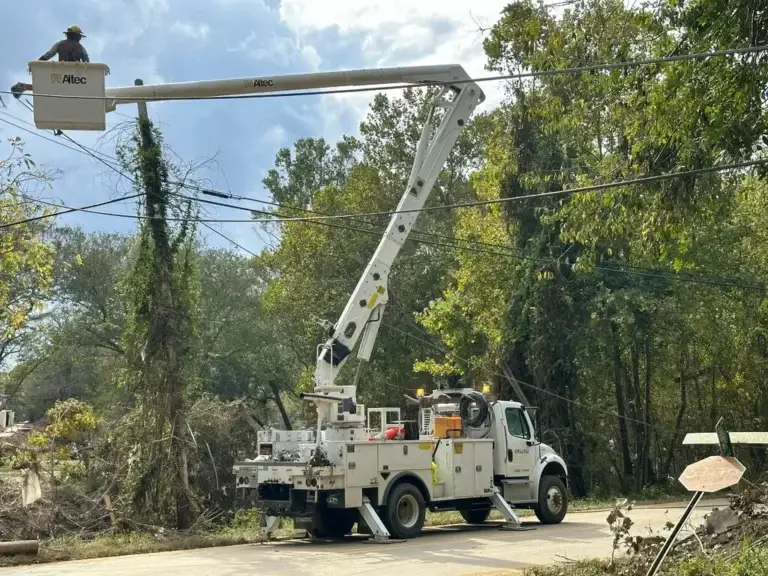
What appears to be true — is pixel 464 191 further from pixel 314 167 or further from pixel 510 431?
pixel 510 431

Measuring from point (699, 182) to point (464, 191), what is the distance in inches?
1245

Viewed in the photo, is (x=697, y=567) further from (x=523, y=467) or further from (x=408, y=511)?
(x=523, y=467)

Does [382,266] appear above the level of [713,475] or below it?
above

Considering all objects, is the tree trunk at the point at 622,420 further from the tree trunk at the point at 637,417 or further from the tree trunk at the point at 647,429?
the tree trunk at the point at 647,429

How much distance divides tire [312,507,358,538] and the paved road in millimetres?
256

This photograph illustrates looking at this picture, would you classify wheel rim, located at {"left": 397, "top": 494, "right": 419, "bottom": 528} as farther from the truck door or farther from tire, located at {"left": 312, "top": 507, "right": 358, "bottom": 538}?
the truck door

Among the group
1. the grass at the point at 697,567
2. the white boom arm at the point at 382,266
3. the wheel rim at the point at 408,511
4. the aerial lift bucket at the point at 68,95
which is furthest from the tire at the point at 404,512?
the aerial lift bucket at the point at 68,95

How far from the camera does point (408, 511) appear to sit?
16.5 meters

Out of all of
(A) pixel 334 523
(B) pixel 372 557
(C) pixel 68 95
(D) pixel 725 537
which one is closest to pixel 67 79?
(C) pixel 68 95

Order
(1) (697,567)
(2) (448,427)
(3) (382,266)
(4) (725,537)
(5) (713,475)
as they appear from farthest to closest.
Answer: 1. (2) (448,427)
2. (3) (382,266)
3. (4) (725,537)
4. (1) (697,567)
5. (5) (713,475)

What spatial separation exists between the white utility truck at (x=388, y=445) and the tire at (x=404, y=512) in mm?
21

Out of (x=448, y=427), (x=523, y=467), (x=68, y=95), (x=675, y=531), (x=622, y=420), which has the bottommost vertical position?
(x=675, y=531)

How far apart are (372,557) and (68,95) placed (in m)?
7.77

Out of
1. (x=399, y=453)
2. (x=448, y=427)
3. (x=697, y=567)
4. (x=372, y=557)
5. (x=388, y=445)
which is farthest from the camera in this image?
(x=448, y=427)
